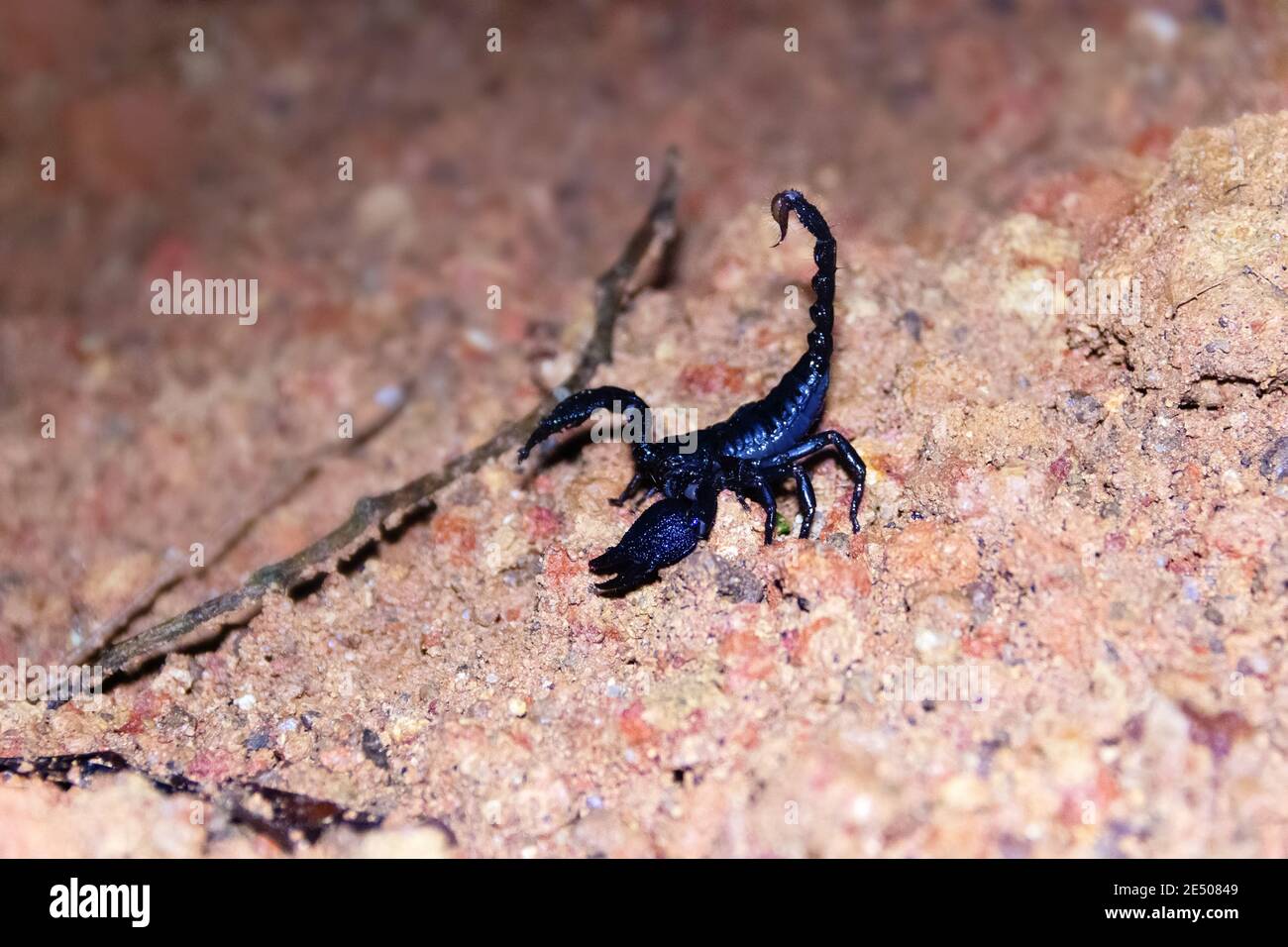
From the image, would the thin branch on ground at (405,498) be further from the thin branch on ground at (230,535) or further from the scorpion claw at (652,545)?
the scorpion claw at (652,545)

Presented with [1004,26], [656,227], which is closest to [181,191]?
[656,227]

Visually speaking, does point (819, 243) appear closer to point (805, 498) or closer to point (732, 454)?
point (732, 454)

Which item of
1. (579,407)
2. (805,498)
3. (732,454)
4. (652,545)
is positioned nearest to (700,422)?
(732,454)

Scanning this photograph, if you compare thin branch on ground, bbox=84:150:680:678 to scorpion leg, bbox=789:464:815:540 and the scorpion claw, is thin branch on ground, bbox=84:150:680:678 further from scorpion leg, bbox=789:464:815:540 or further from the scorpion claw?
scorpion leg, bbox=789:464:815:540

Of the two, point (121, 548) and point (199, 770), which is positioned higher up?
point (121, 548)
